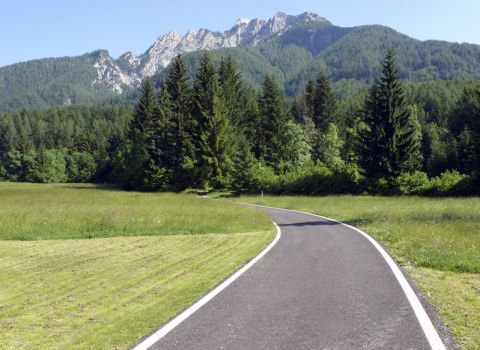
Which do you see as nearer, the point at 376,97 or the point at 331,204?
the point at 331,204

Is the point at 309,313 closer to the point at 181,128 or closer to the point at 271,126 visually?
the point at 181,128

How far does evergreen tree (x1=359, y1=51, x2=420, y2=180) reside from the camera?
44.0 m

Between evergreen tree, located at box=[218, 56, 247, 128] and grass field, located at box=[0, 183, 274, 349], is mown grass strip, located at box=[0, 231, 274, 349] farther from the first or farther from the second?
evergreen tree, located at box=[218, 56, 247, 128]

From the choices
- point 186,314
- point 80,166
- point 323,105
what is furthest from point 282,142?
point 80,166

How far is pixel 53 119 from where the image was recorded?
181750 millimetres

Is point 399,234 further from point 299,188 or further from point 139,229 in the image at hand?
point 299,188

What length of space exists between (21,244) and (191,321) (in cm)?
1172

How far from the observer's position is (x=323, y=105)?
254 ft

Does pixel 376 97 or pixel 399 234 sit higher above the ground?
pixel 376 97

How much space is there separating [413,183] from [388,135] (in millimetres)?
6129

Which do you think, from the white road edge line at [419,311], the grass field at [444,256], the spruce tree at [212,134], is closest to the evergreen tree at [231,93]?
the spruce tree at [212,134]

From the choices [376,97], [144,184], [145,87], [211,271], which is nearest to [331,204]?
[376,97]

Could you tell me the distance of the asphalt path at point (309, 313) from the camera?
5359mm

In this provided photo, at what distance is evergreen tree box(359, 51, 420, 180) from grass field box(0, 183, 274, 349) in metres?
27.7
